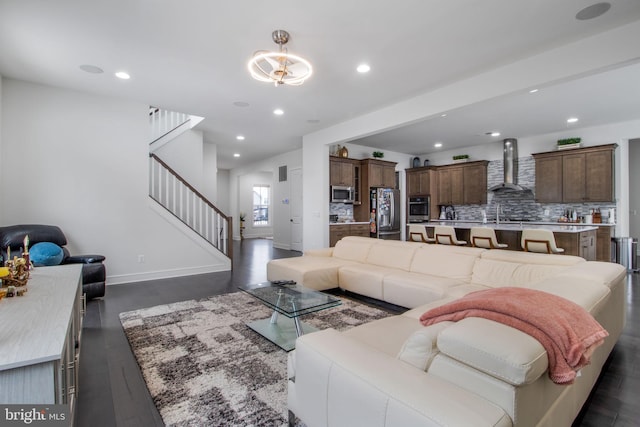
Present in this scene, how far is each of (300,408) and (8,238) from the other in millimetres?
4440

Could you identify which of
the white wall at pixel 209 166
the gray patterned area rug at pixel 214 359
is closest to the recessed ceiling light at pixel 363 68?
the gray patterned area rug at pixel 214 359

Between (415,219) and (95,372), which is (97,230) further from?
(415,219)

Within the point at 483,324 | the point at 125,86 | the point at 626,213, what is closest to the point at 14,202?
the point at 125,86

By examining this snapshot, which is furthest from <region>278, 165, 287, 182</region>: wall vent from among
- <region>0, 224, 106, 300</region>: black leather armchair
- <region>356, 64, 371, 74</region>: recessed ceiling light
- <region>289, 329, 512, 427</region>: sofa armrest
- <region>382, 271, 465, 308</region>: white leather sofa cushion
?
<region>289, 329, 512, 427</region>: sofa armrest

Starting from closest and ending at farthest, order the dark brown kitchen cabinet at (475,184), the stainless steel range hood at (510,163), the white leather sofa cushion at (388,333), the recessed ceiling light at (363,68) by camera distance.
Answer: the white leather sofa cushion at (388,333) → the recessed ceiling light at (363,68) → the stainless steel range hood at (510,163) → the dark brown kitchen cabinet at (475,184)

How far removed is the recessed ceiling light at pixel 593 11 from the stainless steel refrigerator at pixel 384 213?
514 centimetres

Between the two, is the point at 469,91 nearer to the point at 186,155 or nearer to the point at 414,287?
the point at 414,287

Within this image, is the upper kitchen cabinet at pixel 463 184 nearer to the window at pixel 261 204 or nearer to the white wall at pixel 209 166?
the white wall at pixel 209 166

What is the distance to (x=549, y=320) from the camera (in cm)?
113

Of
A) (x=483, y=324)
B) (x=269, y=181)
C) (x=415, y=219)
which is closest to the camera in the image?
(x=483, y=324)

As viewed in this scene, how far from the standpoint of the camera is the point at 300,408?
4.71 ft

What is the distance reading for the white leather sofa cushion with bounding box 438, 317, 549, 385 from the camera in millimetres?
953

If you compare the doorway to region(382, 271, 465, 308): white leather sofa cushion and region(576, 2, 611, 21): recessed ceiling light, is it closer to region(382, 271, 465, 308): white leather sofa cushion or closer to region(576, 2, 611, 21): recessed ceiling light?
→ region(382, 271, 465, 308): white leather sofa cushion

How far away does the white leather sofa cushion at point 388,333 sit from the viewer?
171cm
